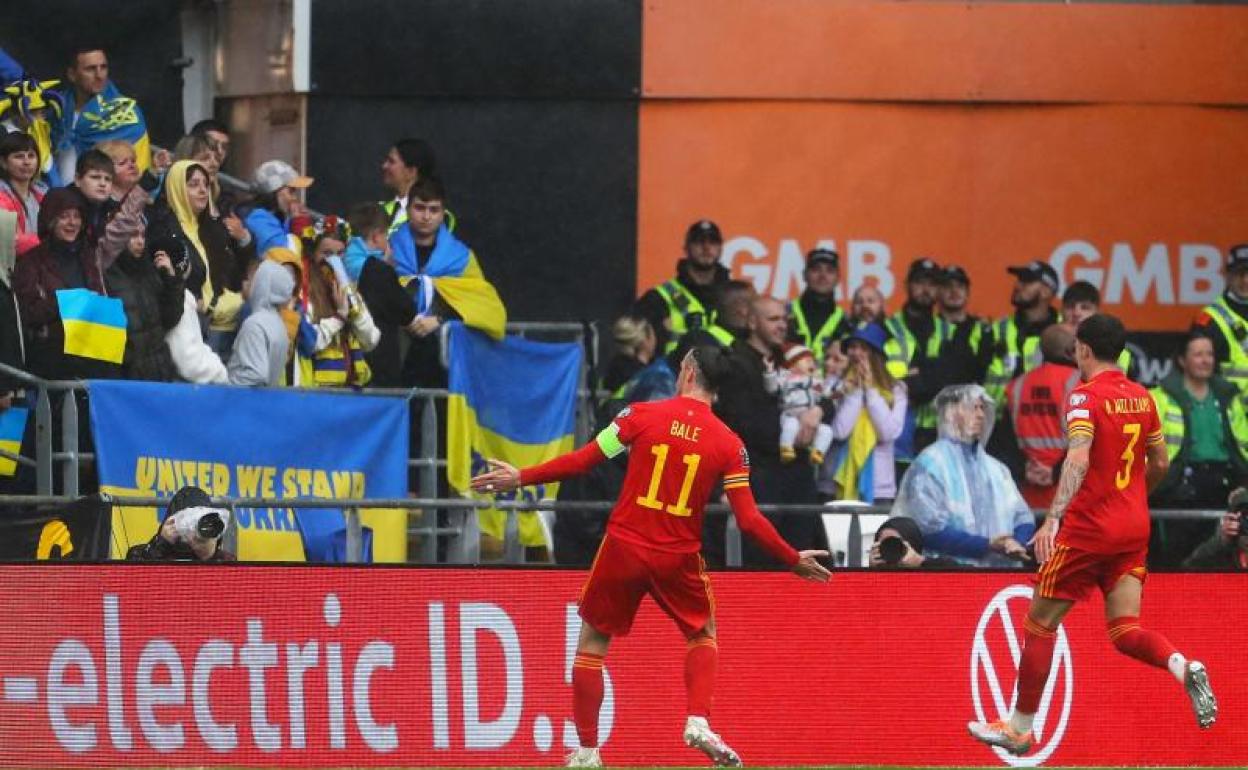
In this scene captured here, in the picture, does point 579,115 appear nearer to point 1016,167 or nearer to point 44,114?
point 1016,167

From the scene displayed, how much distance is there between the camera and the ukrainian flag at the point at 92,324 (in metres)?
14.4

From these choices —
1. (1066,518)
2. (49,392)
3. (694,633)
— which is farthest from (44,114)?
(1066,518)

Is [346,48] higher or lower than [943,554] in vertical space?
higher

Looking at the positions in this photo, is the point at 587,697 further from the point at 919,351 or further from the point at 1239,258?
the point at 1239,258

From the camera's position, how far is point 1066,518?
522 inches

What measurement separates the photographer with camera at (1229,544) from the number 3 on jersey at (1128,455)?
5.66 feet

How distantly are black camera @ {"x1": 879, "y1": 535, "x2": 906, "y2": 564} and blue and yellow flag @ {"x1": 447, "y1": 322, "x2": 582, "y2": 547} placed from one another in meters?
2.66

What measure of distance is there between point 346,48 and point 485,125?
3.72 feet

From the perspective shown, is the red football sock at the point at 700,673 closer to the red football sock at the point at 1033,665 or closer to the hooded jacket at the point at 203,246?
the red football sock at the point at 1033,665

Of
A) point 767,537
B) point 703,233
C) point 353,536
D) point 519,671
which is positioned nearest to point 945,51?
point 703,233

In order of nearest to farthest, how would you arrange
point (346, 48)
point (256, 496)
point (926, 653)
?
point (926, 653) → point (256, 496) → point (346, 48)

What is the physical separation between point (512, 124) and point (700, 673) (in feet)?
24.7

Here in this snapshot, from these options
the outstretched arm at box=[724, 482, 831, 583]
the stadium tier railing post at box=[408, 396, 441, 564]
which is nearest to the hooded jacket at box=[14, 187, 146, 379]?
the stadium tier railing post at box=[408, 396, 441, 564]

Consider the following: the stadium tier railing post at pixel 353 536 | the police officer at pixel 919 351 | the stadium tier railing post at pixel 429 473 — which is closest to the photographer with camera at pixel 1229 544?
the police officer at pixel 919 351
